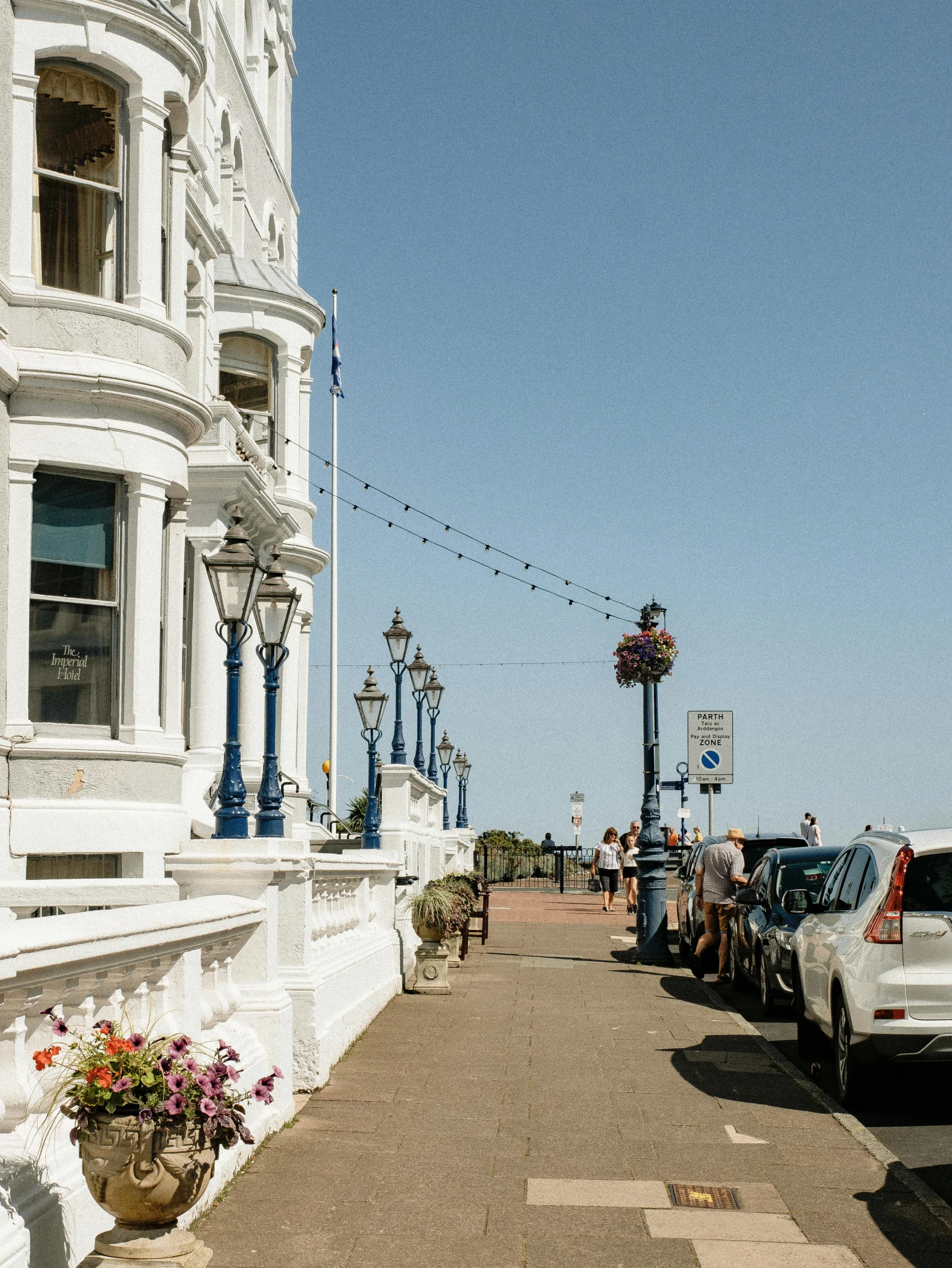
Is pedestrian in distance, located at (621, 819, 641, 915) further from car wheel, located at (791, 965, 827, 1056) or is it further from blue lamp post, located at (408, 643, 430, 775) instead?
car wheel, located at (791, 965, 827, 1056)

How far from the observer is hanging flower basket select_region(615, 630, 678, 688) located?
21656 mm

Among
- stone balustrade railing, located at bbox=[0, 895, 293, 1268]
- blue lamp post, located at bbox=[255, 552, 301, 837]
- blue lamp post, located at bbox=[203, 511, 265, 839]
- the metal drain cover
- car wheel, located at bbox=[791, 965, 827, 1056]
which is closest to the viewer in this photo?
stone balustrade railing, located at bbox=[0, 895, 293, 1268]

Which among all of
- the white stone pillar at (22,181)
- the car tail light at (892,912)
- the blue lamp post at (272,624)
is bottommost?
the car tail light at (892,912)

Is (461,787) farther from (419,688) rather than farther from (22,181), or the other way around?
(22,181)

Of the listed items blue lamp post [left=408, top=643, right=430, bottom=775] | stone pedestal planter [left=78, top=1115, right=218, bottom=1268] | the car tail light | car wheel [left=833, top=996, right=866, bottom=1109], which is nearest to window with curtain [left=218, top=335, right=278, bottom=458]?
blue lamp post [left=408, top=643, right=430, bottom=775]

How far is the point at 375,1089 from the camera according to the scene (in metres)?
10.1

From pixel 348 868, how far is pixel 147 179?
7.16 metres

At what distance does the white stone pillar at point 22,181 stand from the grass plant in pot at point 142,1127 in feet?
34.0

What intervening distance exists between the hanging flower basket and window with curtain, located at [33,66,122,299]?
384 inches

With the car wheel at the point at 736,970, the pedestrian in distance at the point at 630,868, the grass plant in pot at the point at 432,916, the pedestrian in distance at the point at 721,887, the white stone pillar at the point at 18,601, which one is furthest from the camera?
the pedestrian in distance at the point at 630,868

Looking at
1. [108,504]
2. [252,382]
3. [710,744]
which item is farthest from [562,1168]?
[710,744]

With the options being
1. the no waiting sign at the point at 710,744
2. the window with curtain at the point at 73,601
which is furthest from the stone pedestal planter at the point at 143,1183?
the no waiting sign at the point at 710,744

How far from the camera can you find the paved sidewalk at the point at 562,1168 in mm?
6383

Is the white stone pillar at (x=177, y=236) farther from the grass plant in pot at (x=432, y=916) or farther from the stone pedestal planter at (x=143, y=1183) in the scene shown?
the stone pedestal planter at (x=143, y=1183)
